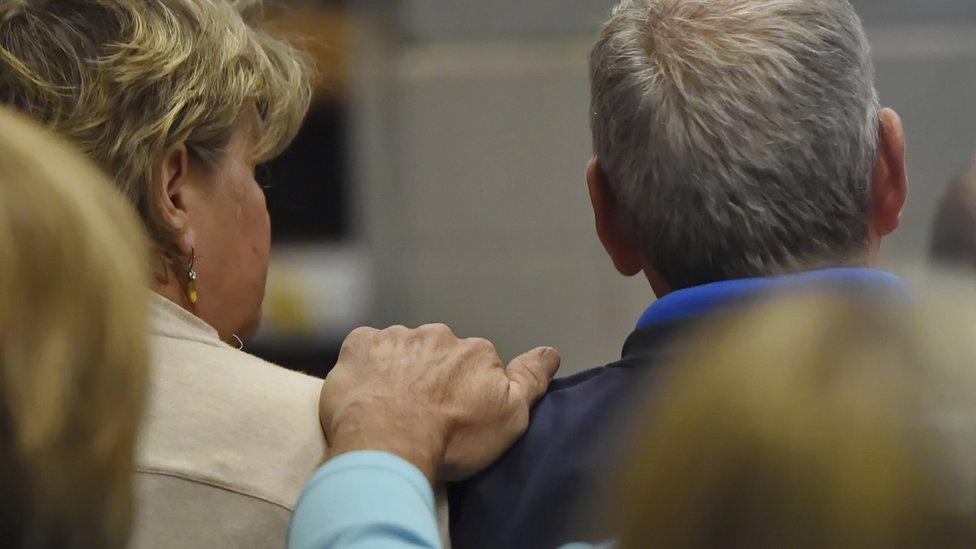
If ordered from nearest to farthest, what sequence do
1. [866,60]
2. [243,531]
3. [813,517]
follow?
[813,517]
[243,531]
[866,60]

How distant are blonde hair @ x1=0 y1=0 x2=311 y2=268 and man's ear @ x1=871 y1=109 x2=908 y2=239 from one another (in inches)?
31.2

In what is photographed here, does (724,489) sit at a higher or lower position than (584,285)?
higher

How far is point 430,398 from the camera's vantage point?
64.8 inches

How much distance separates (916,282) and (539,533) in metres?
0.63

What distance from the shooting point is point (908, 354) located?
3.29 ft

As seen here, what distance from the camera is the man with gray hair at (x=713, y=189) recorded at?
1608mm

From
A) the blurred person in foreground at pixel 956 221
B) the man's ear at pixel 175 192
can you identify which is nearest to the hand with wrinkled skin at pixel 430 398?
the man's ear at pixel 175 192

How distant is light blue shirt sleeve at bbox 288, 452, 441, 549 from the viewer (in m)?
1.36

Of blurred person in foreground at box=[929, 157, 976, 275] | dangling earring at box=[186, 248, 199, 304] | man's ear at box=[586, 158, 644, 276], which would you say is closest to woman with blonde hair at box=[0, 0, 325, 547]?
dangling earring at box=[186, 248, 199, 304]

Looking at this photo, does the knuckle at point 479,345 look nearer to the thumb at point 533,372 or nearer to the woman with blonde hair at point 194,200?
the thumb at point 533,372

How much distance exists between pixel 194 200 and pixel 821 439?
1.08m

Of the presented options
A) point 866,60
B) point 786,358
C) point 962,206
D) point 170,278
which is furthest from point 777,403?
point 962,206

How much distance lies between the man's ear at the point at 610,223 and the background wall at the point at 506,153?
394 cm

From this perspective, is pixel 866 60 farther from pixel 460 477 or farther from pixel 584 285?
pixel 584 285
